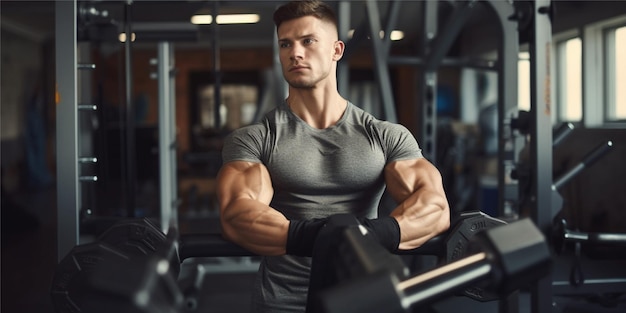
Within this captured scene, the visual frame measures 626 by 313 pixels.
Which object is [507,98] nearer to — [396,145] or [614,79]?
[396,145]

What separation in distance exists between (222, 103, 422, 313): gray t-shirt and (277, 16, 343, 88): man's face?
0.27ft

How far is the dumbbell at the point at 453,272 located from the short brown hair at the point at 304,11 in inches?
17.6

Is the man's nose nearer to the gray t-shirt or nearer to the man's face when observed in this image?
the man's face

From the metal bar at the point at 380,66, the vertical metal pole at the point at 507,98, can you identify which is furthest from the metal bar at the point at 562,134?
the metal bar at the point at 380,66

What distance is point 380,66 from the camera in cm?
272

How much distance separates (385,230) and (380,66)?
70.8 inches

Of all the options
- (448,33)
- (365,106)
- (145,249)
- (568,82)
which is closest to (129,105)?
(145,249)

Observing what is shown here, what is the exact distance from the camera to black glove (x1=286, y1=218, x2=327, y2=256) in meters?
0.97

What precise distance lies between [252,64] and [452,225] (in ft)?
28.8

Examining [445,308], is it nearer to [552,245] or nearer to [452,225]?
[552,245]

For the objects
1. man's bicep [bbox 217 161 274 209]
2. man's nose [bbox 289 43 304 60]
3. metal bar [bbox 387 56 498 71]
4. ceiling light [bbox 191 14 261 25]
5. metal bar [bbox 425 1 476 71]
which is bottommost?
man's bicep [bbox 217 161 274 209]

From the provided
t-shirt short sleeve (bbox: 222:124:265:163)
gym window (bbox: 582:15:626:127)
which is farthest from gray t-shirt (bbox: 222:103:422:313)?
gym window (bbox: 582:15:626:127)

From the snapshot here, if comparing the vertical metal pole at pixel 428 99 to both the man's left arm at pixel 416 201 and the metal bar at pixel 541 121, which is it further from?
the man's left arm at pixel 416 201

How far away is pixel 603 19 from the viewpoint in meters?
4.49
